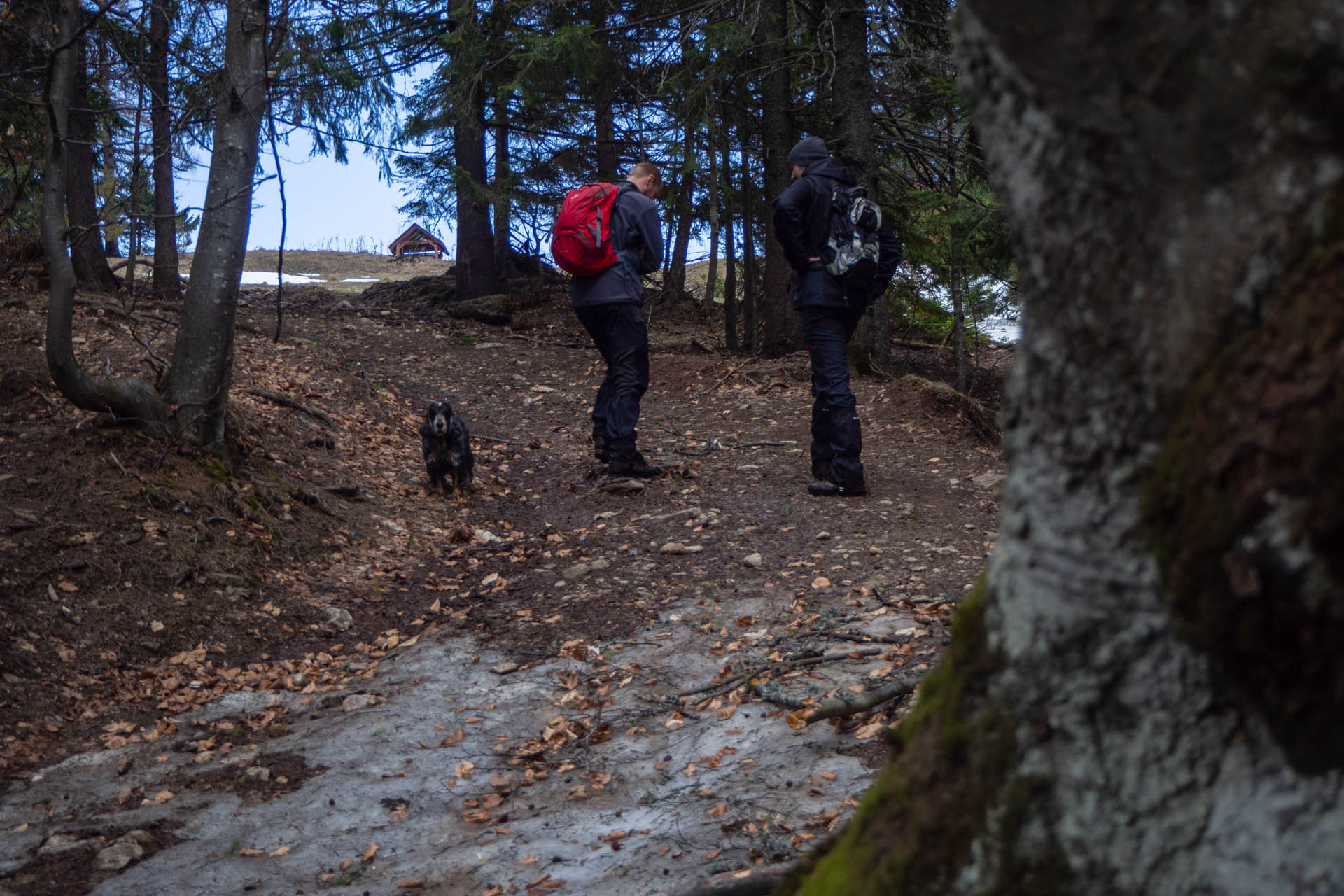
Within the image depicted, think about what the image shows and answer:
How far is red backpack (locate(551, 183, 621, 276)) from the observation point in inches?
283

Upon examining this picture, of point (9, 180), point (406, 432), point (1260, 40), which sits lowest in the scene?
point (406, 432)

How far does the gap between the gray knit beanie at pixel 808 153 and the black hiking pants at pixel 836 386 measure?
106 cm

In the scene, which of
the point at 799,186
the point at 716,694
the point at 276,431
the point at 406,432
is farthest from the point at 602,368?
the point at 716,694

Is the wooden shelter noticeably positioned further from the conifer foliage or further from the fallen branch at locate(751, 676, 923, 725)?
the fallen branch at locate(751, 676, 923, 725)

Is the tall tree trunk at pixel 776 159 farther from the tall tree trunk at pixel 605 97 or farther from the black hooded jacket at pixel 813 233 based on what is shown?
the black hooded jacket at pixel 813 233

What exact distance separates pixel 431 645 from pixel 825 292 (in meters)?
3.60

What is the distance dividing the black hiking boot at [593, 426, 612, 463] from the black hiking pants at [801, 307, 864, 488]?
1.83 metres

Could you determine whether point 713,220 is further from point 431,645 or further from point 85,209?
point 431,645

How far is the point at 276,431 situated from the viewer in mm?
8219

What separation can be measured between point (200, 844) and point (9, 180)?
16.8 meters

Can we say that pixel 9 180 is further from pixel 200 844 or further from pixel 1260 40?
pixel 1260 40

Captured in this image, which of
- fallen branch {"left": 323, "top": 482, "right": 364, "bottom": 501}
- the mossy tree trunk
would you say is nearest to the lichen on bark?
the mossy tree trunk

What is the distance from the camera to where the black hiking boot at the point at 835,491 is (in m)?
7.05

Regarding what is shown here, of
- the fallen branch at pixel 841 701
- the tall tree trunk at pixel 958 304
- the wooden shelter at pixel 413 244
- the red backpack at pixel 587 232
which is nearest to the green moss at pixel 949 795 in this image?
the fallen branch at pixel 841 701
